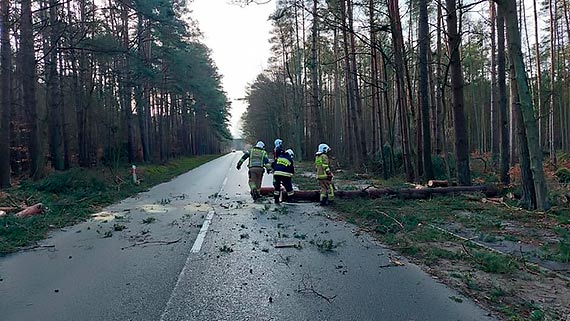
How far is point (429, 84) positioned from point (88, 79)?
20.7 metres

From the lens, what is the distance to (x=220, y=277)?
20.6 feet

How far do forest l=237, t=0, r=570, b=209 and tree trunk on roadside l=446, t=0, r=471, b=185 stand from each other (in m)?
0.03

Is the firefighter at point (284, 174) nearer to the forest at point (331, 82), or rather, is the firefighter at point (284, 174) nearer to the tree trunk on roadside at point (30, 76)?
the forest at point (331, 82)

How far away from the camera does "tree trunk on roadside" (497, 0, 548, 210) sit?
10.7 m

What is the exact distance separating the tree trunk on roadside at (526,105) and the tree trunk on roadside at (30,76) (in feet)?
54.4

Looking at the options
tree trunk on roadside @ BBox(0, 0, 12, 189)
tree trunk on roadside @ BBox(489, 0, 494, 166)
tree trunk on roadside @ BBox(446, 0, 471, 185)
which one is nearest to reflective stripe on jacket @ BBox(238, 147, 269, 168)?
tree trunk on roadside @ BBox(446, 0, 471, 185)

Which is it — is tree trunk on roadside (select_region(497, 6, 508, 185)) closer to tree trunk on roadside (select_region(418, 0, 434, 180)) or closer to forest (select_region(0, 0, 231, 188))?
tree trunk on roadside (select_region(418, 0, 434, 180))

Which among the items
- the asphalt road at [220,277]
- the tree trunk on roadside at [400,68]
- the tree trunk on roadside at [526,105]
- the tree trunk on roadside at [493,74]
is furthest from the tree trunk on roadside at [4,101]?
the tree trunk on roadside at [493,74]

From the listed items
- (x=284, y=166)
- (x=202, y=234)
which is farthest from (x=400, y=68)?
(x=202, y=234)

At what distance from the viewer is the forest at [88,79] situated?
18.2 metres

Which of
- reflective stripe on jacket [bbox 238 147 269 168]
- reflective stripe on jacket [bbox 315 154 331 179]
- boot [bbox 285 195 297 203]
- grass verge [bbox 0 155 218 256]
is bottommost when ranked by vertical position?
boot [bbox 285 195 297 203]

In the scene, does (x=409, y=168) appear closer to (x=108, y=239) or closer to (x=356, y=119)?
(x=356, y=119)

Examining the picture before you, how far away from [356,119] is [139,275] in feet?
72.3

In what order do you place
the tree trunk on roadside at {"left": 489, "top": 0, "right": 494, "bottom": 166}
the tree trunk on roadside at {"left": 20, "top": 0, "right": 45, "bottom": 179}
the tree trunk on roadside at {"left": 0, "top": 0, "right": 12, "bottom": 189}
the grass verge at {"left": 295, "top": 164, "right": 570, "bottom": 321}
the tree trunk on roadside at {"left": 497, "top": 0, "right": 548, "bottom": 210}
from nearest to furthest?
the grass verge at {"left": 295, "top": 164, "right": 570, "bottom": 321} < the tree trunk on roadside at {"left": 497, "top": 0, "right": 548, "bottom": 210} < the tree trunk on roadside at {"left": 0, "top": 0, "right": 12, "bottom": 189} < the tree trunk on roadside at {"left": 20, "top": 0, "right": 45, "bottom": 179} < the tree trunk on roadside at {"left": 489, "top": 0, "right": 494, "bottom": 166}
